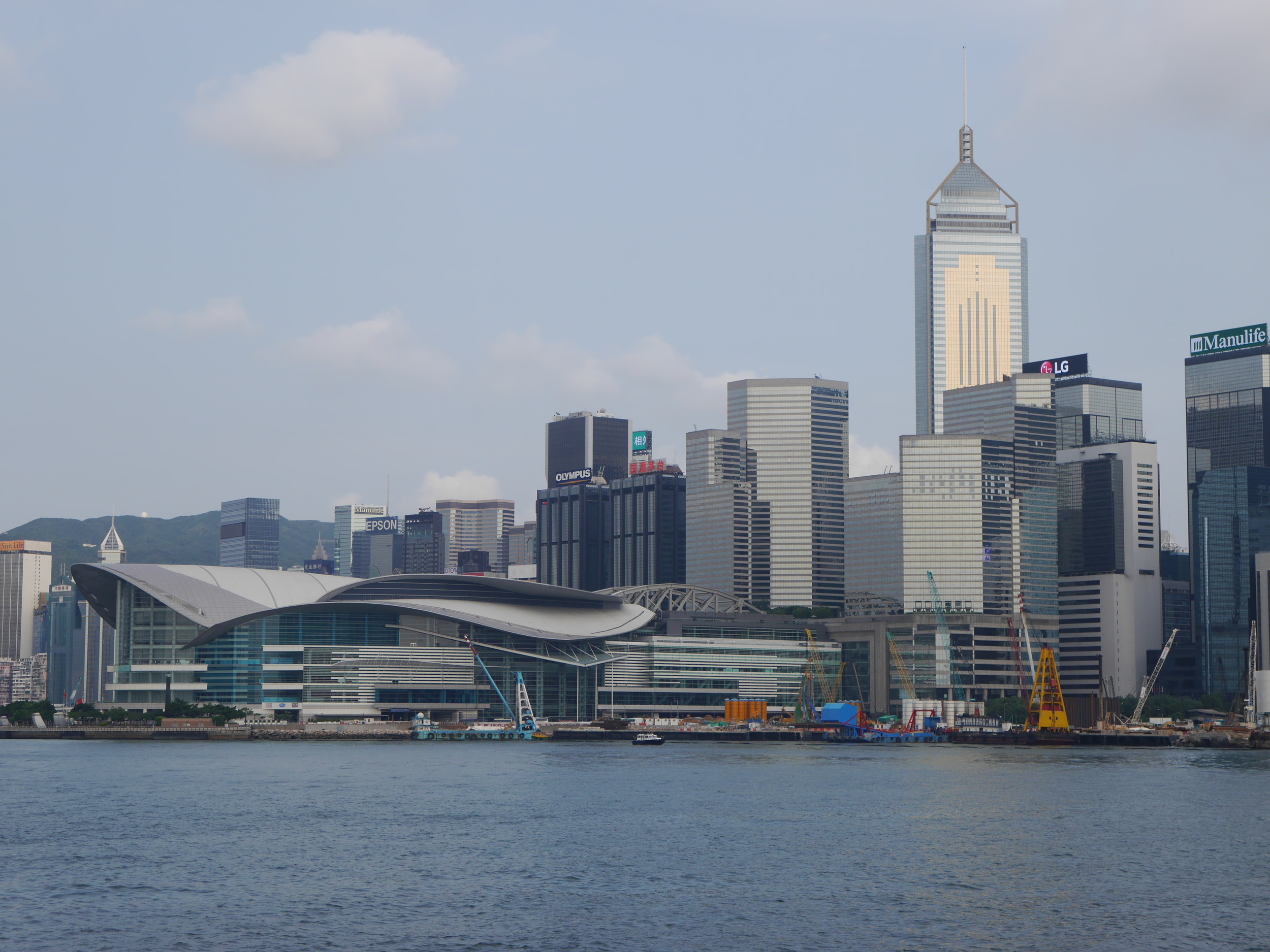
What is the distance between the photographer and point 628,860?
75000mm

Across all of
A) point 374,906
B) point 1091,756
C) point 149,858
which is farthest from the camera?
point 1091,756

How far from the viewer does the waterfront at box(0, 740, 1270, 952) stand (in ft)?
187

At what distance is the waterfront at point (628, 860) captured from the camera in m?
57.0

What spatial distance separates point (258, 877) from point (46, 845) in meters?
16.1

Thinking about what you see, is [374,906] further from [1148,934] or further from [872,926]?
[1148,934]

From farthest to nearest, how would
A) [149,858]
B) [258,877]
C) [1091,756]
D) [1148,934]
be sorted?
[1091,756] < [149,858] < [258,877] < [1148,934]

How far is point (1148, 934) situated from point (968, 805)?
145ft

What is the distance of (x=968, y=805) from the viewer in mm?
100625

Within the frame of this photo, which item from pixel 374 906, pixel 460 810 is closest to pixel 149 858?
pixel 374 906

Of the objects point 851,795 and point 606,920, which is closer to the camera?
point 606,920

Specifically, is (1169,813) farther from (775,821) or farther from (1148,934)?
(1148,934)

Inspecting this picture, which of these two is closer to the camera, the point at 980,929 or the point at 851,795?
the point at 980,929

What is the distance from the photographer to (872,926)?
58.0 metres

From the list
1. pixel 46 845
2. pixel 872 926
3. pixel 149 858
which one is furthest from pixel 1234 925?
pixel 46 845
